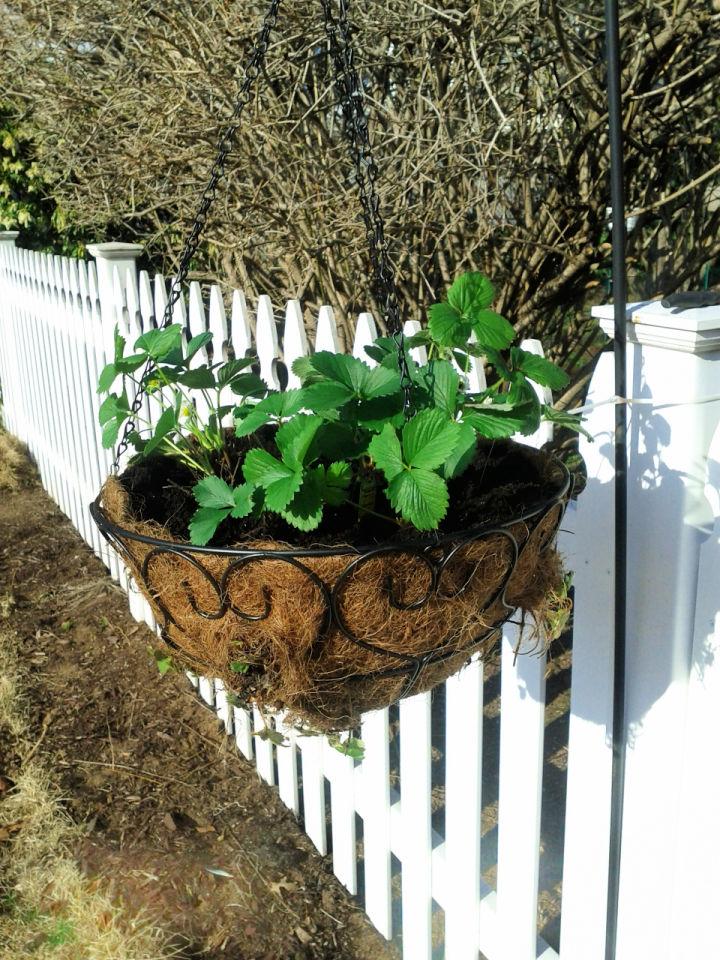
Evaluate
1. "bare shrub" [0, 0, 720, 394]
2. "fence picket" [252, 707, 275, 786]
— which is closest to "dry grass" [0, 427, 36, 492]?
"bare shrub" [0, 0, 720, 394]

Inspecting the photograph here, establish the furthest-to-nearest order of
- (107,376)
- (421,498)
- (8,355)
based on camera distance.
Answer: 1. (8,355)
2. (107,376)
3. (421,498)

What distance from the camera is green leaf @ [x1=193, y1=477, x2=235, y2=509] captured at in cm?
110

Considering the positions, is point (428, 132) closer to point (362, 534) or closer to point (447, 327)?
point (447, 327)

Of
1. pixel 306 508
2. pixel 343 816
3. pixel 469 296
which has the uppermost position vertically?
pixel 469 296

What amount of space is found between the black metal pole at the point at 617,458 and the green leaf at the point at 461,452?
21 cm

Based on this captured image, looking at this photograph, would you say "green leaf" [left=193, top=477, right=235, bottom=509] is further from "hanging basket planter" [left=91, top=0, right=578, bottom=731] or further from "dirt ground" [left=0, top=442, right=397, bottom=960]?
"dirt ground" [left=0, top=442, right=397, bottom=960]

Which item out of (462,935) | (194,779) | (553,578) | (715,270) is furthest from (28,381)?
(553,578)

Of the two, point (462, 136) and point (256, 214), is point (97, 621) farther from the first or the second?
point (462, 136)

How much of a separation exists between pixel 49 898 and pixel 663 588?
1786 millimetres

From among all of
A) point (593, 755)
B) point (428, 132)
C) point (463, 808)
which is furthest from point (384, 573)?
point (428, 132)

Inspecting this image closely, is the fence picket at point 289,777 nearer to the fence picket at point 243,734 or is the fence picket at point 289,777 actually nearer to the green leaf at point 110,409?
the fence picket at point 243,734

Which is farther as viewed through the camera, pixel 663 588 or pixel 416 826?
pixel 416 826

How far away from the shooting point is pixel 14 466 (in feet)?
17.8

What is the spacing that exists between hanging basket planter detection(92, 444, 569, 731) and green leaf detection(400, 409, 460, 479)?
0.31 feet
